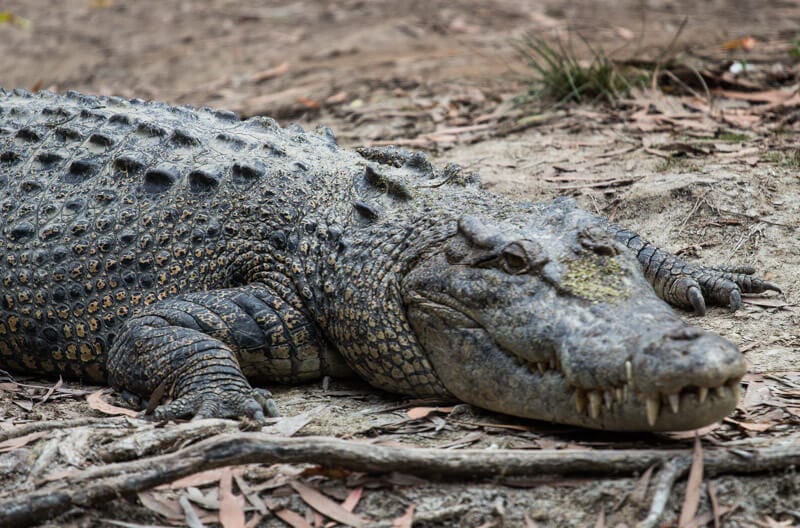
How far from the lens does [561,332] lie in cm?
358

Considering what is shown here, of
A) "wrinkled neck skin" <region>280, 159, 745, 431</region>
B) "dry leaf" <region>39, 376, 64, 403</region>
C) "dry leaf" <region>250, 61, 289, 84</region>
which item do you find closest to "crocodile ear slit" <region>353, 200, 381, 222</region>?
"wrinkled neck skin" <region>280, 159, 745, 431</region>

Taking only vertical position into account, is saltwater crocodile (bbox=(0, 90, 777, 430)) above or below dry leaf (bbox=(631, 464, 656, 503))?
above

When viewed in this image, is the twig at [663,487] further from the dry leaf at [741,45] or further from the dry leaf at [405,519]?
the dry leaf at [741,45]

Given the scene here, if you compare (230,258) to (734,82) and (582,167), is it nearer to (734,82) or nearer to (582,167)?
(582,167)

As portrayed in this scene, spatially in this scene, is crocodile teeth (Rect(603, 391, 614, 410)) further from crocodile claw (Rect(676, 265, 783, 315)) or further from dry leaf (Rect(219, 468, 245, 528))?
crocodile claw (Rect(676, 265, 783, 315))

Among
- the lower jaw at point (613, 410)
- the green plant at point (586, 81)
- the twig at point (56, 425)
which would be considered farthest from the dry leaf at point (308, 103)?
the lower jaw at point (613, 410)

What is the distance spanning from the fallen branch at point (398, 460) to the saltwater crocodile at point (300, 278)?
167 mm

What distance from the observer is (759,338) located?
15.1 ft

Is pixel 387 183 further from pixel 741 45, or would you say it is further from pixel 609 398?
pixel 741 45

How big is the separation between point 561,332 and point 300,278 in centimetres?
151

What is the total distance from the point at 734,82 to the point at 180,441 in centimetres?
613

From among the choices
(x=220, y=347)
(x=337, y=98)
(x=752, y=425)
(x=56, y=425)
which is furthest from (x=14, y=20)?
(x=752, y=425)

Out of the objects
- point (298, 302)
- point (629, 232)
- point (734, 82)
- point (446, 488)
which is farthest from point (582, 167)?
point (446, 488)

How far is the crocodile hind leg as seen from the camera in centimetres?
429
